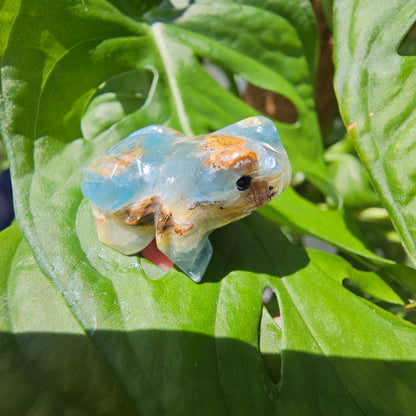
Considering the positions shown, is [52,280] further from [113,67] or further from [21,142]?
[113,67]

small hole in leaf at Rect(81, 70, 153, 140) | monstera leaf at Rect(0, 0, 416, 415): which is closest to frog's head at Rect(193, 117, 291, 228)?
monstera leaf at Rect(0, 0, 416, 415)

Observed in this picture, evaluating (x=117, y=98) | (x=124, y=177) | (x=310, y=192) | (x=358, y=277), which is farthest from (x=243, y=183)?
(x=310, y=192)

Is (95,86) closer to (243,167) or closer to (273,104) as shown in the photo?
(243,167)

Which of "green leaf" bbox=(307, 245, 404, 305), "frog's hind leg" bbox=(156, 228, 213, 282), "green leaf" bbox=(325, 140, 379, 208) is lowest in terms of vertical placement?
"green leaf" bbox=(325, 140, 379, 208)

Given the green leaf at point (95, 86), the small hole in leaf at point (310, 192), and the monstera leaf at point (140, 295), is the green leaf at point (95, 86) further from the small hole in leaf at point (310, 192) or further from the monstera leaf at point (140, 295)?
the small hole in leaf at point (310, 192)

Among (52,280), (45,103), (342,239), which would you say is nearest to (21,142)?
(45,103)

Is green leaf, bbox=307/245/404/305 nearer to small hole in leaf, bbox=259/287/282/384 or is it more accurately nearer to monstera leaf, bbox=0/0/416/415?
monstera leaf, bbox=0/0/416/415

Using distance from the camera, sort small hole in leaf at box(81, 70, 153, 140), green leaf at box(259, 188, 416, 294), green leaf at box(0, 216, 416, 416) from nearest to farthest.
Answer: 1. green leaf at box(0, 216, 416, 416)
2. green leaf at box(259, 188, 416, 294)
3. small hole in leaf at box(81, 70, 153, 140)
